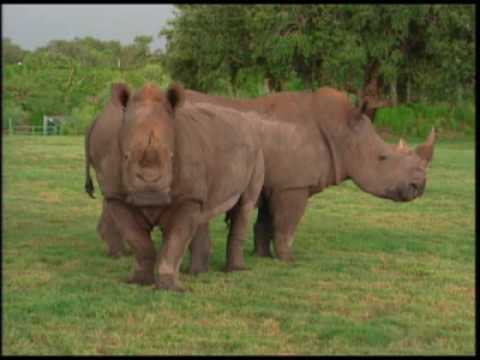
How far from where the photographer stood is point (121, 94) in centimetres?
730

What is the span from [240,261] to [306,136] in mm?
1604

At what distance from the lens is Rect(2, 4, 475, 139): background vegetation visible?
108 feet

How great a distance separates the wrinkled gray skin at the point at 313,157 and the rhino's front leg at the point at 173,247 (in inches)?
79.4

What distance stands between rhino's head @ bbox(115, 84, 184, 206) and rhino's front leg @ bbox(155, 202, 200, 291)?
43cm

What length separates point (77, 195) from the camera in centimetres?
1542

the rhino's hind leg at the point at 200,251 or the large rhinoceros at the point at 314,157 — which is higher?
Answer: the large rhinoceros at the point at 314,157

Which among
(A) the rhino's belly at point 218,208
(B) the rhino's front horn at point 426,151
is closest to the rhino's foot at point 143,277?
(A) the rhino's belly at point 218,208

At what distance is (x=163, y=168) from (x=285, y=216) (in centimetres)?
275

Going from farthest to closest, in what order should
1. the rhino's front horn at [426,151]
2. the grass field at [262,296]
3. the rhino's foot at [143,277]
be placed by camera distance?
the rhino's front horn at [426,151], the rhino's foot at [143,277], the grass field at [262,296]

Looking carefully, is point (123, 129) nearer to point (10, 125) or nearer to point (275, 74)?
point (10, 125)

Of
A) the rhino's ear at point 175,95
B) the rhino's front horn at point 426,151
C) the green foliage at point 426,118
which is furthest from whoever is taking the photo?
the green foliage at point 426,118

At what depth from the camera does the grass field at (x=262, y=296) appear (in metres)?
6.02

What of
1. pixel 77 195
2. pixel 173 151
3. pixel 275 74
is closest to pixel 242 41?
pixel 275 74

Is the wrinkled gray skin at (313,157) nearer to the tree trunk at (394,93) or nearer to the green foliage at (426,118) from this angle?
the green foliage at (426,118)
